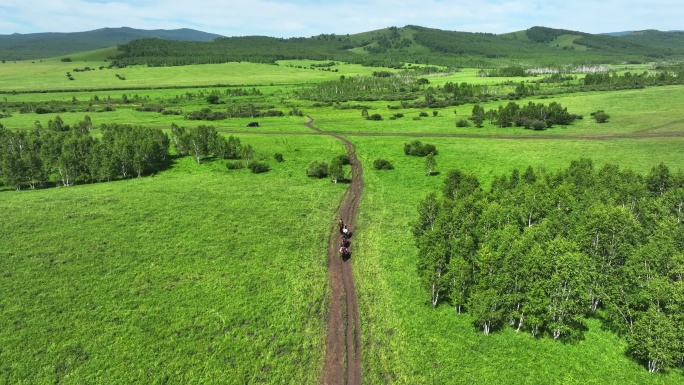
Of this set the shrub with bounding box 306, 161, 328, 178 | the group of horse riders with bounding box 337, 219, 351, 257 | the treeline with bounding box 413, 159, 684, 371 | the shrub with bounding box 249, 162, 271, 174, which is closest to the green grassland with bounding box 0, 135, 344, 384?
the group of horse riders with bounding box 337, 219, 351, 257

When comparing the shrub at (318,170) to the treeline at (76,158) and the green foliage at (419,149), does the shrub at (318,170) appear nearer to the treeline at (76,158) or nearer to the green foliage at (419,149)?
the green foliage at (419,149)

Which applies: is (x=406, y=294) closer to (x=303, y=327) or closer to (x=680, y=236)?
(x=303, y=327)

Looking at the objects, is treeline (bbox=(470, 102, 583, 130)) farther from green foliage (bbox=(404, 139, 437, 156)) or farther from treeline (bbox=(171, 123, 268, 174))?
treeline (bbox=(171, 123, 268, 174))

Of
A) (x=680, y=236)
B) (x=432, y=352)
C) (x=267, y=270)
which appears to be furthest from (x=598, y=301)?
(x=267, y=270)

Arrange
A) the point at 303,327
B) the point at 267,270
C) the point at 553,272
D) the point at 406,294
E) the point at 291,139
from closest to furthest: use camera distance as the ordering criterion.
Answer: the point at 553,272, the point at 303,327, the point at 406,294, the point at 267,270, the point at 291,139

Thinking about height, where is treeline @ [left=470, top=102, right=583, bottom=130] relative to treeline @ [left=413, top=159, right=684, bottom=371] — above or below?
above
